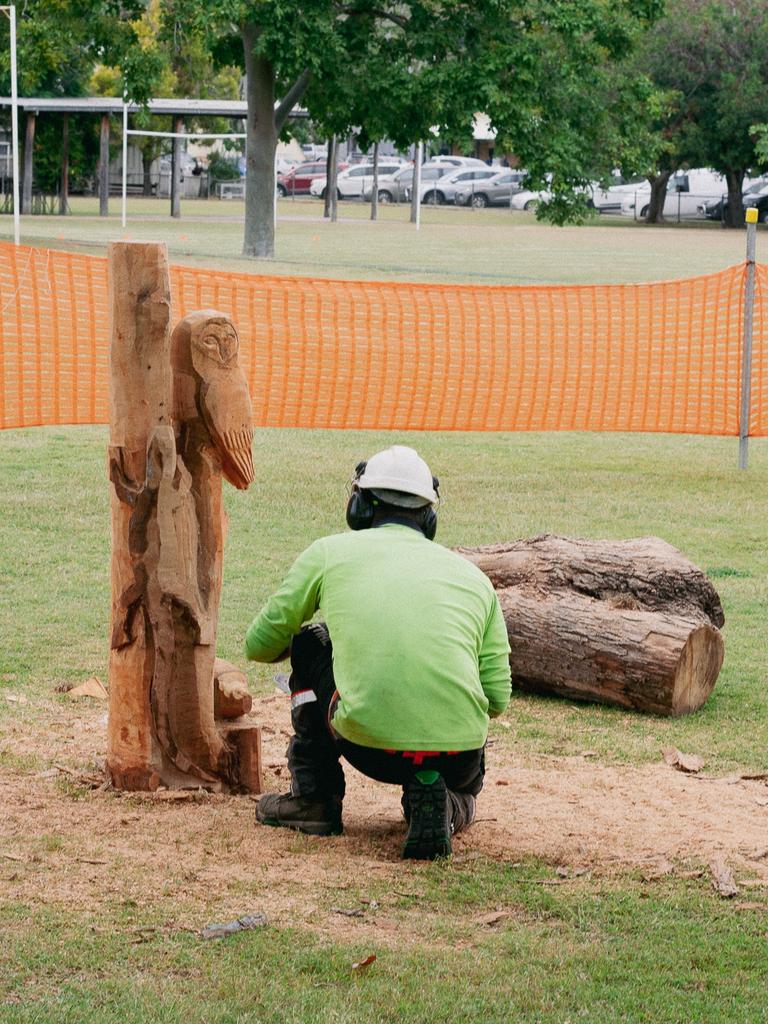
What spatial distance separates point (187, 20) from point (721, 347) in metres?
22.2

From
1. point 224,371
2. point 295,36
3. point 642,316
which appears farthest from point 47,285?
point 295,36

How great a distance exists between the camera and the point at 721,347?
1302 cm

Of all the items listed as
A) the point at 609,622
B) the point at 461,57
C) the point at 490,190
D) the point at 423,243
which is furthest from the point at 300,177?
the point at 609,622

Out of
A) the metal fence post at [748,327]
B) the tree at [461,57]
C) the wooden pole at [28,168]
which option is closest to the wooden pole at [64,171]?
the wooden pole at [28,168]

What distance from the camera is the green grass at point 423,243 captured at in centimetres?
2959

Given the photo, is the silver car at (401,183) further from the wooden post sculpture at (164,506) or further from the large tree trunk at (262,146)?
the wooden post sculpture at (164,506)

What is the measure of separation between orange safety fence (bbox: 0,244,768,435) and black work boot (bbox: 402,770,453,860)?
6600 mm

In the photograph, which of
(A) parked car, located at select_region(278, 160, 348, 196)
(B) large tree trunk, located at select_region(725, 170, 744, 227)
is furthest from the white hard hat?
(A) parked car, located at select_region(278, 160, 348, 196)

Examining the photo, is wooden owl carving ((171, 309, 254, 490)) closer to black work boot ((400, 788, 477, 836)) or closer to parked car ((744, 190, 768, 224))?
black work boot ((400, 788, 477, 836))

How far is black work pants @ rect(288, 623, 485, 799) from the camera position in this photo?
193 inches

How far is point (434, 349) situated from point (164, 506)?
7234 millimetres

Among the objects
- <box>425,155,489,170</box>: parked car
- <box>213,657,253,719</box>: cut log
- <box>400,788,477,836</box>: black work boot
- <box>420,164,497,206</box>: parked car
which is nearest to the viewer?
<box>400,788,477,836</box>: black work boot

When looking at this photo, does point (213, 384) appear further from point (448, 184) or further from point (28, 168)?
point (448, 184)

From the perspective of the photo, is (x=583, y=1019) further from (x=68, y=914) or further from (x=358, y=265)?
(x=358, y=265)
